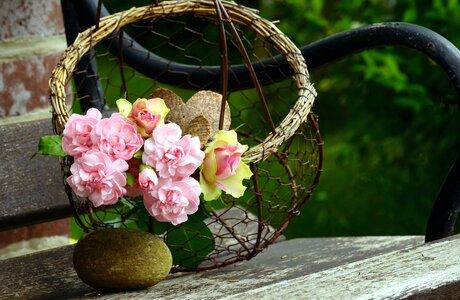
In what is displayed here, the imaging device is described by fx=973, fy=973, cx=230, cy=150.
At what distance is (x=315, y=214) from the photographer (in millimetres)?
3629

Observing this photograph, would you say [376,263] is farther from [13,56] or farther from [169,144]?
[13,56]

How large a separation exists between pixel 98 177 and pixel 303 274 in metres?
0.35

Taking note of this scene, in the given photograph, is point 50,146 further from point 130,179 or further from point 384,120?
point 384,120

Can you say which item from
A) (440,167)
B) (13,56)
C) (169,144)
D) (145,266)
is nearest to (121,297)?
(145,266)

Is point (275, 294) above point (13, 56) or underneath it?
underneath

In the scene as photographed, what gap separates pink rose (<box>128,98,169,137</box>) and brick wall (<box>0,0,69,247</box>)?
51cm

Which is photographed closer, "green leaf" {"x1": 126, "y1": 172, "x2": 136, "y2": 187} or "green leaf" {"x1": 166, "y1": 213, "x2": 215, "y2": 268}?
"green leaf" {"x1": 126, "y1": 172, "x2": 136, "y2": 187}

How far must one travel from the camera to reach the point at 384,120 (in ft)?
10.8


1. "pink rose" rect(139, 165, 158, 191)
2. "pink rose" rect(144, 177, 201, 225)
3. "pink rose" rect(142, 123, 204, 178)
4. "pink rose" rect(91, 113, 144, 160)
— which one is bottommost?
"pink rose" rect(144, 177, 201, 225)

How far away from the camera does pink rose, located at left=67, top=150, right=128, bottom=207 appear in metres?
1.28

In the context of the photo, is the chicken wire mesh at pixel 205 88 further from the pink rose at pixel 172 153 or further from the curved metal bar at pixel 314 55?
the pink rose at pixel 172 153

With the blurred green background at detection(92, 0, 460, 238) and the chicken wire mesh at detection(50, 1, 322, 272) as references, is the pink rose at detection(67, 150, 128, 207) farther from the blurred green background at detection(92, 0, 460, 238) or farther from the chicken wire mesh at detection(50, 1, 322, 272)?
the blurred green background at detection(92, 0, 460, 238)

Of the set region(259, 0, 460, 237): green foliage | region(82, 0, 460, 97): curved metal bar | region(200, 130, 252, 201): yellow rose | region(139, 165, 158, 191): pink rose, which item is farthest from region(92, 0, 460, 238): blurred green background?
region(139, 165, 158, 191): pink rose

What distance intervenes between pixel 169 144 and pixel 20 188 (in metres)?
0.50
